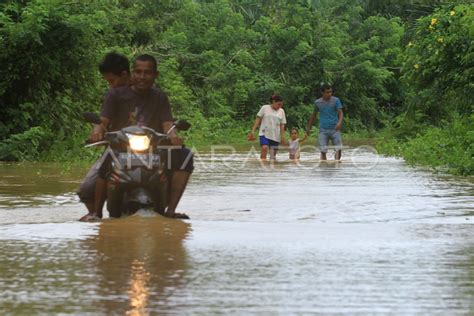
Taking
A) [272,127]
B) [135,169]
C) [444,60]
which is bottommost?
[272,127]

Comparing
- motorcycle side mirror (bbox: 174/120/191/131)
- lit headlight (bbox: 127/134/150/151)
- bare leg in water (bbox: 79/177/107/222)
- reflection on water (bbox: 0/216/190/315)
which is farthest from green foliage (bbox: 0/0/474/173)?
reflection on water (bbox: 0/216/190/315)

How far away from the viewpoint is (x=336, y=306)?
5949 mm

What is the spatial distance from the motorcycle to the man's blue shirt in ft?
41.1

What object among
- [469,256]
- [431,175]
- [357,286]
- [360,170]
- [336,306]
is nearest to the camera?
[336,306]

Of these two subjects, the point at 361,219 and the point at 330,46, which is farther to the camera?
the point at 330,46

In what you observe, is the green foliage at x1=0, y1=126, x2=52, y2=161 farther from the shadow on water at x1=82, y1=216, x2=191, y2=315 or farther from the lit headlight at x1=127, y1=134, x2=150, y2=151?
the lit headlight at x1=127, y1=134, x2=150, y2=151

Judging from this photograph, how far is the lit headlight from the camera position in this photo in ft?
32.2

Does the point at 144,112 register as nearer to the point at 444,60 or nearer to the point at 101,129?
the point at 101,129

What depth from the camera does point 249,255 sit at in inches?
308

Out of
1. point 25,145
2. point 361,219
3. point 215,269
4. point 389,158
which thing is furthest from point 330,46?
point 215,269

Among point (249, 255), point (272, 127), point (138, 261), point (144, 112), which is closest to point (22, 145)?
point (272, 127)

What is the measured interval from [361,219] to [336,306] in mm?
4603

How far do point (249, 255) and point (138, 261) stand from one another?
0.79 metres

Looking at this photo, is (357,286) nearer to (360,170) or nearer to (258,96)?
(360,170)
